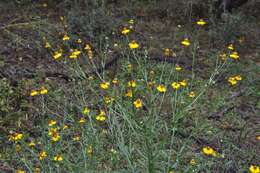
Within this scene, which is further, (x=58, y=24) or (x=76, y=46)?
(x=58, y=24)

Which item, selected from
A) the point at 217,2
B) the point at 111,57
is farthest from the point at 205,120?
the point at 217,2

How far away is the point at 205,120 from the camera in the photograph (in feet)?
10.8

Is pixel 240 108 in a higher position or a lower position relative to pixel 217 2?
lower

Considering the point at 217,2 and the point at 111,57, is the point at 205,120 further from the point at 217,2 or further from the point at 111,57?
the point at 217,2

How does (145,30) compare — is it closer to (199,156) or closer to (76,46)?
(76,46)

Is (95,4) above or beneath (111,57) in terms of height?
above

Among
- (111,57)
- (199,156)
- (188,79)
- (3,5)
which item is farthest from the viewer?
(3,5)

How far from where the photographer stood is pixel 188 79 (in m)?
4.02

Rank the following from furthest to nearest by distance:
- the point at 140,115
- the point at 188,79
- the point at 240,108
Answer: the point at 188,79, the point at 240,108, the point at 140,115

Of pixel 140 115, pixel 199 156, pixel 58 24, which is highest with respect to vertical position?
pixel 58 24

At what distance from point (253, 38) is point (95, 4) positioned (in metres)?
2.07

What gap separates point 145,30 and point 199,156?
2477mm

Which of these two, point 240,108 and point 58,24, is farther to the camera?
point 58,24

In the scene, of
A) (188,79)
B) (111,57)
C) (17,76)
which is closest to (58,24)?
(111,57)
